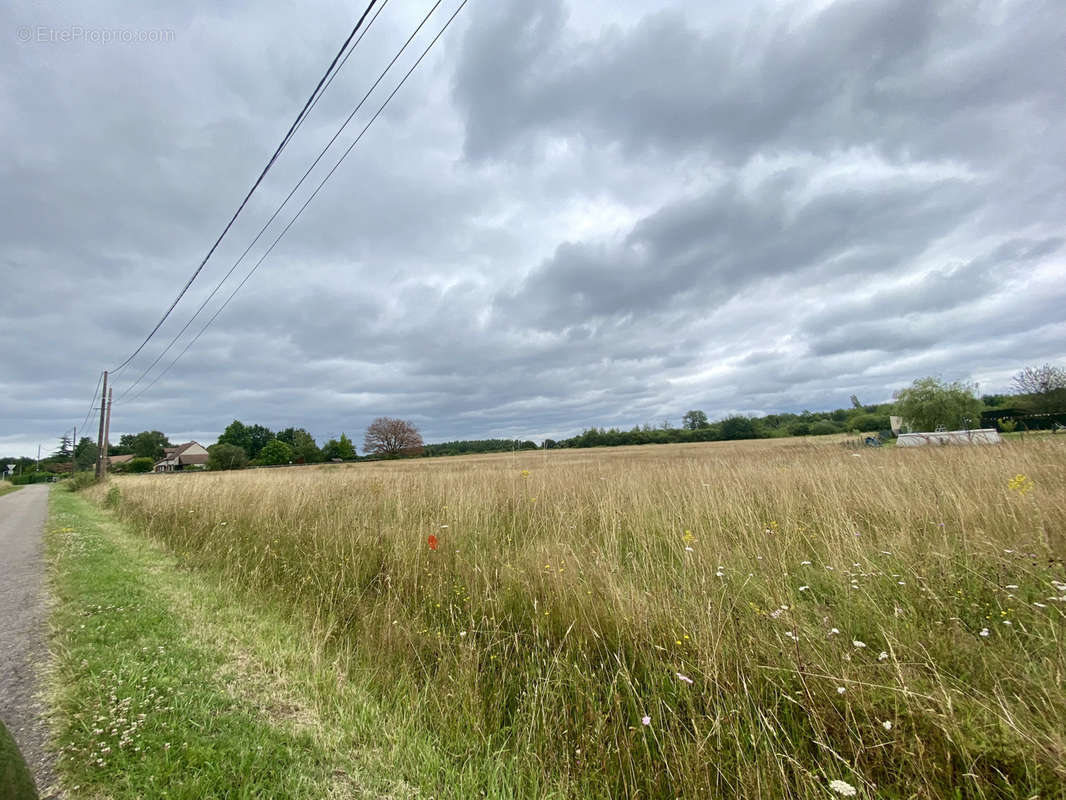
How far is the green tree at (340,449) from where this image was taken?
3641 inches

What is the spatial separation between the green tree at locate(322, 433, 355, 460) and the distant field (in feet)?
309

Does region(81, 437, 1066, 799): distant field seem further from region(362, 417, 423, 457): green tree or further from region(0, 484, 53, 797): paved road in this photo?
region(362, 417, 423, 457): green tree

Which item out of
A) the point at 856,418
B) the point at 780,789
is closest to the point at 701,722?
the point at 780,789

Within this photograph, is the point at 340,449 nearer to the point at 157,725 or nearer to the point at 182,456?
the point at 182,456

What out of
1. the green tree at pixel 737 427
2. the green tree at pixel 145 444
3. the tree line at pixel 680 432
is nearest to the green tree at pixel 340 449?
the tree line at pixel 680 432

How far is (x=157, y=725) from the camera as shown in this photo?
239 centimetres

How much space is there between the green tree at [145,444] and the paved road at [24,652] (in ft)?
369

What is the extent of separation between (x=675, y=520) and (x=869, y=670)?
338cm

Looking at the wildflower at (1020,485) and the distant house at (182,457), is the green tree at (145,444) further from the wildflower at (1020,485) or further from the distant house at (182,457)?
the wildflower at (1020,485)

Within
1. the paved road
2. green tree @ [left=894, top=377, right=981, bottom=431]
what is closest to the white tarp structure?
the paved road

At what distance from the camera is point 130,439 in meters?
107

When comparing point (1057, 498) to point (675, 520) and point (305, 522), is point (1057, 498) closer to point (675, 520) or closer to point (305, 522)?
point (675, 520)

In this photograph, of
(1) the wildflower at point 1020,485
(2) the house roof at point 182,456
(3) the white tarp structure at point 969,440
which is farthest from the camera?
(2) the house roof at point 182,456

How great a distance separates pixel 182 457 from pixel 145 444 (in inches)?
530
